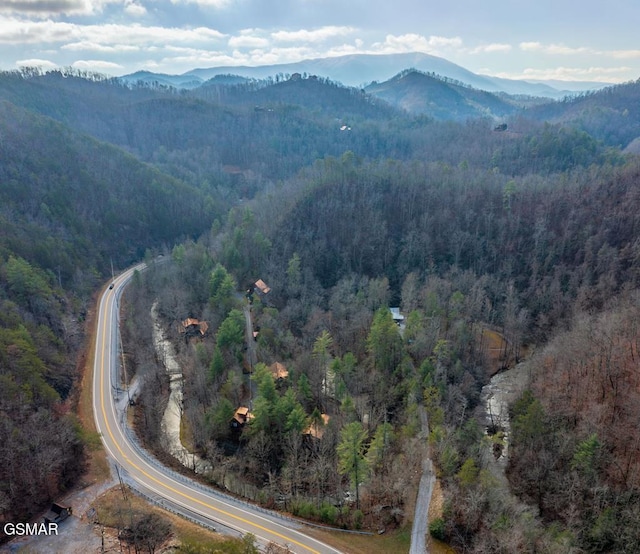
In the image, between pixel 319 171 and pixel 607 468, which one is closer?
pixel 607 468

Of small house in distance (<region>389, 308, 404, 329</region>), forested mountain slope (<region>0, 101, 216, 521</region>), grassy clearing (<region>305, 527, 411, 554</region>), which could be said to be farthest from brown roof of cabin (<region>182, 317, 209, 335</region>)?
grassy clearing (<region>305, 527, 411, 554</region>)

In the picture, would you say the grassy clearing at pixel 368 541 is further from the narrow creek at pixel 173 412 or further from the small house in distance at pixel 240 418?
the small house in distance at pixel 240 418

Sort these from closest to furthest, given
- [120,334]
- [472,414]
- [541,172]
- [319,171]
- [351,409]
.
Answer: [351,409] → [472,414] → [120,334] → [319,171] → [541,172]

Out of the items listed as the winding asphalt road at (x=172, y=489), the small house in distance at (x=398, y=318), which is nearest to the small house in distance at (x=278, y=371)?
the winding asphalt road at (x=172, y=489)

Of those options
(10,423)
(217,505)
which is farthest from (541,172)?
(10,423)

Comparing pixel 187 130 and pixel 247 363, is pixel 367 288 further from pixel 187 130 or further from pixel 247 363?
pixel 187 130

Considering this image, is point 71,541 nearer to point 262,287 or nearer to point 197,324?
point 197,324

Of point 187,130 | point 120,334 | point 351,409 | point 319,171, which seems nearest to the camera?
point 351,409
